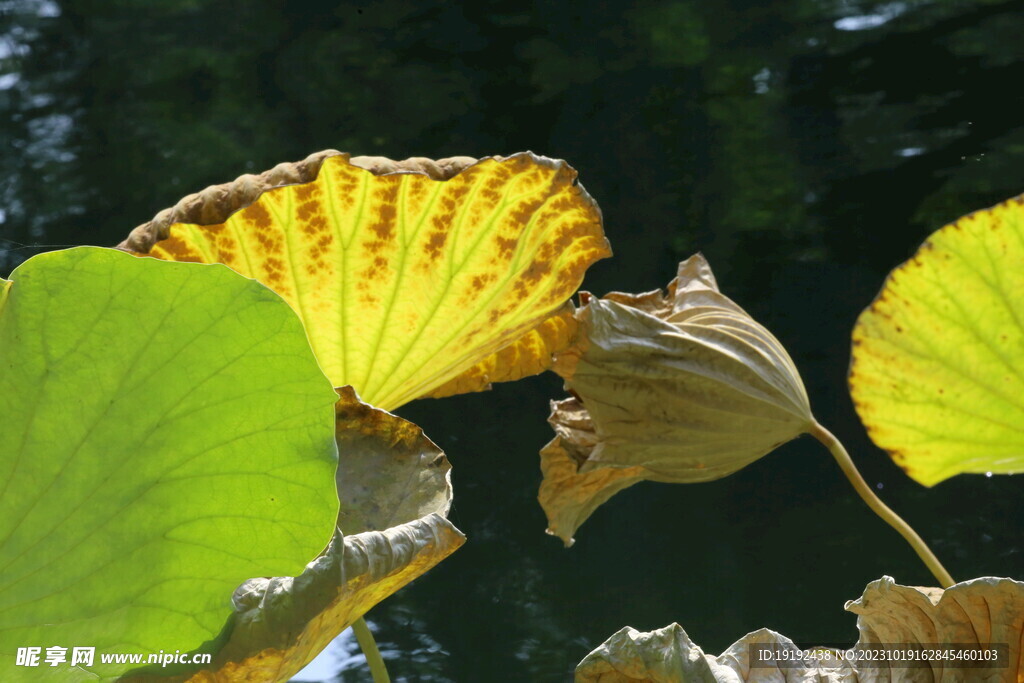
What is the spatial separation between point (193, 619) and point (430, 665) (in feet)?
1.08

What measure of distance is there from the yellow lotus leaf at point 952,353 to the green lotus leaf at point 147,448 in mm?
185

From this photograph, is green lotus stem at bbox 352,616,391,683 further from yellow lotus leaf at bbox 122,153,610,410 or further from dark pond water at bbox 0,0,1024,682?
dark pond water at bbox 0,0,1024,682

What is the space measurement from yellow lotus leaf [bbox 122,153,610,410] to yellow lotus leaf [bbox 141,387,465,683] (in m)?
0.04

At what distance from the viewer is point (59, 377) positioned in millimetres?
185

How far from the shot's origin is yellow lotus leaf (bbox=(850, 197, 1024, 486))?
28 centimetres

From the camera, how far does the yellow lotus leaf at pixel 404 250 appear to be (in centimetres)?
27

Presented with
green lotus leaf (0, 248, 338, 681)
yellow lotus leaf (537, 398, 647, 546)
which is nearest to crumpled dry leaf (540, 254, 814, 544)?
yellow lotus leaf (537, 398, 647, 546)

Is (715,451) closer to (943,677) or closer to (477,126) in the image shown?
(943,677)

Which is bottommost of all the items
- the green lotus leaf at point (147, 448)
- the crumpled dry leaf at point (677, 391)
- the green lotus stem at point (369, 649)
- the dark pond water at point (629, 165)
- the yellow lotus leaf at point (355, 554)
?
the dark pond water at point (629, 165)

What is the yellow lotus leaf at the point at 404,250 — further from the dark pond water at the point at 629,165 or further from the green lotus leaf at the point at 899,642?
the dark pond water at the point at 629,165

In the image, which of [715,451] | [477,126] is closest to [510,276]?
[715,451]

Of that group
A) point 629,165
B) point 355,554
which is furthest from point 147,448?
point 629,165

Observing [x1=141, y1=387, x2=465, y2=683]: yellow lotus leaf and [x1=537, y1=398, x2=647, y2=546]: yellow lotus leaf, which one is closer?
[x1=141, y1=387, x2=465, y2=683]: yellow lotus leaf

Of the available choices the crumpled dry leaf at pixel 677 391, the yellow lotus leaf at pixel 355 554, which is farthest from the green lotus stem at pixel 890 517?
the yellow lotus leaf at pixel 355 554
